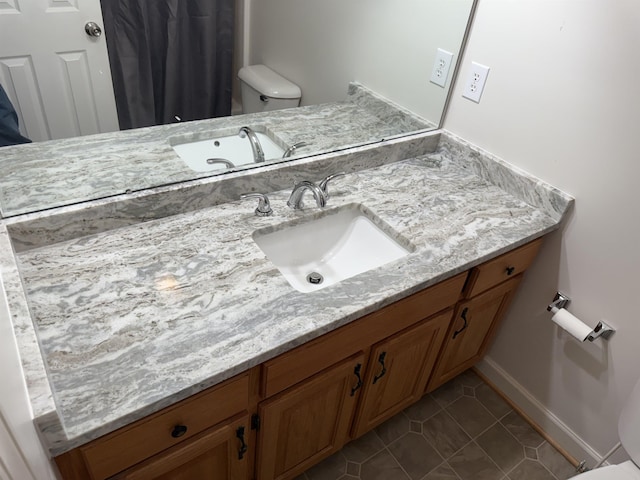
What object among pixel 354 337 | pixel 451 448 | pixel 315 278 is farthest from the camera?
pixel 451 448

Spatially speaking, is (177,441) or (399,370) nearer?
(177,441)

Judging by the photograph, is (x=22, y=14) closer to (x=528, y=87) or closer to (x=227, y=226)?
(x=227, y=226)

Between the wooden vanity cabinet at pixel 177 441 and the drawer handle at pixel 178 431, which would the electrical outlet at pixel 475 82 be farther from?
the drawer handle at pixel 178 431

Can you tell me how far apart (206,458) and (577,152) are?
1344 millimetres

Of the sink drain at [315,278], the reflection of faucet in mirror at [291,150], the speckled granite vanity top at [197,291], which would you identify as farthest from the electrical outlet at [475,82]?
the sink drain at [315,278]

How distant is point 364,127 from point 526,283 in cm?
83

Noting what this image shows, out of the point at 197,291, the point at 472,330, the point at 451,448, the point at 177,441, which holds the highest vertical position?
the point at 197,291

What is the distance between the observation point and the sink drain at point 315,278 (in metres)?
1.34

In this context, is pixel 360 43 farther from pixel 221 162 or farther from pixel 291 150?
pixel 221 162

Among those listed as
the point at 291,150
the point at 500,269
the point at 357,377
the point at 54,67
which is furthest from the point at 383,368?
the point at 54,67

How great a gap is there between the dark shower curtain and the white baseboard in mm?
1525

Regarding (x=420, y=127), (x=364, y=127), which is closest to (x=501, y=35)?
(x=420, y=127)

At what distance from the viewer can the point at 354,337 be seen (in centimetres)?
114

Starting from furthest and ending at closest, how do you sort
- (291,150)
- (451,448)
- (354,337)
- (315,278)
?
(451,448)
(291,150)
(315,278)
(354,337)
